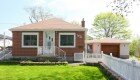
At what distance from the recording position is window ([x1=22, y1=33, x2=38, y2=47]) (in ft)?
→ 125

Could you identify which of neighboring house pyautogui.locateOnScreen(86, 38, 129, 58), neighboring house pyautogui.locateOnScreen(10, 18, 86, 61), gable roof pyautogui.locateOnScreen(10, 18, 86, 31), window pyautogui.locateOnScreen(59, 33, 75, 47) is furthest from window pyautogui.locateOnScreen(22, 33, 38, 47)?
neighboring house pyautogui.locateOnScreen(86, 38, 129, 58)

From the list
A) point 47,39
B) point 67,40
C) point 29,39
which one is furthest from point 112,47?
point 29,39

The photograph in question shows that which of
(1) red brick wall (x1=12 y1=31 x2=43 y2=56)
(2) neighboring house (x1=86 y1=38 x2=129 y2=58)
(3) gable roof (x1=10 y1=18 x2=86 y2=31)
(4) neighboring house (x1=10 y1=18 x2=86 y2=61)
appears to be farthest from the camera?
(2) neighboring house (x1=86 y1=38 x2=129 y2=58)

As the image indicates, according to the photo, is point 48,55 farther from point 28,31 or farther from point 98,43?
point 98,43

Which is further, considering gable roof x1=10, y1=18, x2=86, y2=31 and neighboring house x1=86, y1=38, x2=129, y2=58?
neighboring house x1=86, y1=38, x2=129, y2=58

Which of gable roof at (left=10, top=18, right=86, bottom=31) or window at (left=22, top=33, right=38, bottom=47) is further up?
gable roof at (left=10, top=18, right=86, bottom=31)

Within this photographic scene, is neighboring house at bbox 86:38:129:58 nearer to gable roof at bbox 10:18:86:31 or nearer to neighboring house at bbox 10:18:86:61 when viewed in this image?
gable roof at bbox 10:18:86:31

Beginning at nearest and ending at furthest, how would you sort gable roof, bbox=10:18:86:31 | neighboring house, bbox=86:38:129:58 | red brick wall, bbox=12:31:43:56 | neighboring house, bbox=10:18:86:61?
gable roof, bbox=10:18:86:31
neighboring house, bbox=10:18:86:61
red brick wall, bbox=12:31:43:56
neighboring house, bbox=86:38:129:58

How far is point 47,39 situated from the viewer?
38.6 meters

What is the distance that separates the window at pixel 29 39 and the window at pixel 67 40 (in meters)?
2.68

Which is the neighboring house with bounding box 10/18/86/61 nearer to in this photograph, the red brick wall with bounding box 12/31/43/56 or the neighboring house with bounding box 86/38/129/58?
the red brick wall with bounding box 12/31/43/56

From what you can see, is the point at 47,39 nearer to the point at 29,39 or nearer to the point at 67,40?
the point at 29,39

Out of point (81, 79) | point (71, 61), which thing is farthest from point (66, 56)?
point (81, 79)

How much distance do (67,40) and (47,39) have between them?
2306 millimetres
